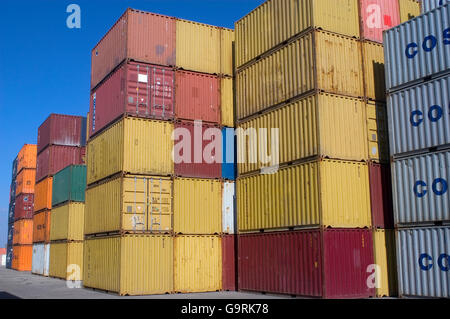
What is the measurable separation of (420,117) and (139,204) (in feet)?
43.8

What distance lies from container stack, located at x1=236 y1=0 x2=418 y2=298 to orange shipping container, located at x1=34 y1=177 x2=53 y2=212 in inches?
966

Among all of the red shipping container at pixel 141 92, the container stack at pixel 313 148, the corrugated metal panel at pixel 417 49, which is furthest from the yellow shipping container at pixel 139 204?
the corrugated metal panel at pixel 417 49

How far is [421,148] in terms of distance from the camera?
61.5ft

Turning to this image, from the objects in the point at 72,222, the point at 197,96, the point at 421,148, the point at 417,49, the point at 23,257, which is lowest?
the point at 23,257

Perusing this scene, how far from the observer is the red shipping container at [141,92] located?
79.6 feet

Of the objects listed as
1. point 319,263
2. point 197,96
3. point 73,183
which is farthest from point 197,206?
point 73,183

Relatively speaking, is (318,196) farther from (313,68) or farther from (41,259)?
(41,259)

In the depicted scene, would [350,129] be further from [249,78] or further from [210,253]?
[210,253]

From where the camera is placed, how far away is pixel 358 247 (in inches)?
781

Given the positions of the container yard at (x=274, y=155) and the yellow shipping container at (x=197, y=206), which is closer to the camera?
the container yard at (x=274, y=155)

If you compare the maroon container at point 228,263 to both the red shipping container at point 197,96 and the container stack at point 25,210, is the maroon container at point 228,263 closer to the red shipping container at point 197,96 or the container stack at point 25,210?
the red shipping container at point 197,96

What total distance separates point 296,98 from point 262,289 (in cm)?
891

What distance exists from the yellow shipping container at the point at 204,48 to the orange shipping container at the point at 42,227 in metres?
23.9

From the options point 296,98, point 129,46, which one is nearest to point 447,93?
point 296,98
